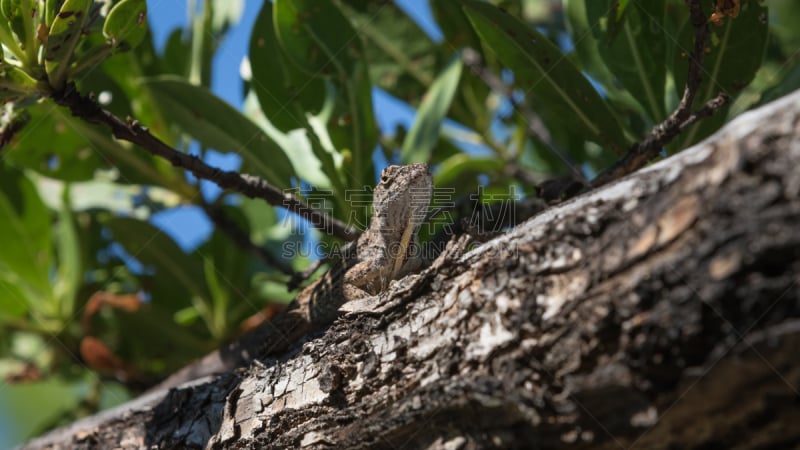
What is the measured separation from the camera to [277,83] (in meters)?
4.16

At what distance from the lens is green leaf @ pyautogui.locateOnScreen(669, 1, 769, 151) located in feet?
11.6

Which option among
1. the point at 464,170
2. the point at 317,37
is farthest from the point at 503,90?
the point at 317,37

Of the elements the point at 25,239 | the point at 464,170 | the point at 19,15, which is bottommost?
the point at 464,170

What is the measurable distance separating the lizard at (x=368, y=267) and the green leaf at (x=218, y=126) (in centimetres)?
59

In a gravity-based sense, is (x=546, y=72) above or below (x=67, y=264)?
below

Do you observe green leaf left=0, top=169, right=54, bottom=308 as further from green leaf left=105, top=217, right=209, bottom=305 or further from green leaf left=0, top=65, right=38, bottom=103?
green leaf left=0, top=65, right=38, bottom=103

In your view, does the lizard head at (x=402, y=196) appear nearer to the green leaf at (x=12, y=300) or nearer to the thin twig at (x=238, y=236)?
the thin twig at (x=238, y=236)

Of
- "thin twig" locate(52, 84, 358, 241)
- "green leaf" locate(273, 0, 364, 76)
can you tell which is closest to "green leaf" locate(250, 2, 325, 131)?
"green leaf" locate(273, 0, 364, 76)

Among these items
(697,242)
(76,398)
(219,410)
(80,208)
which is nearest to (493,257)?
(697,242)

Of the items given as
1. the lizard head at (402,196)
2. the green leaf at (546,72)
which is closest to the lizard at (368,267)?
the lizard head at (402,196)

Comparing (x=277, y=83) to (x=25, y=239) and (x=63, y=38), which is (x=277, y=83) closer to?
(x=63, y=38)

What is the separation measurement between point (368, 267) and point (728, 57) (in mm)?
2214

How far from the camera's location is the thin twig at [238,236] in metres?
4.91

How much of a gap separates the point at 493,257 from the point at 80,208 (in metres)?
3.92
